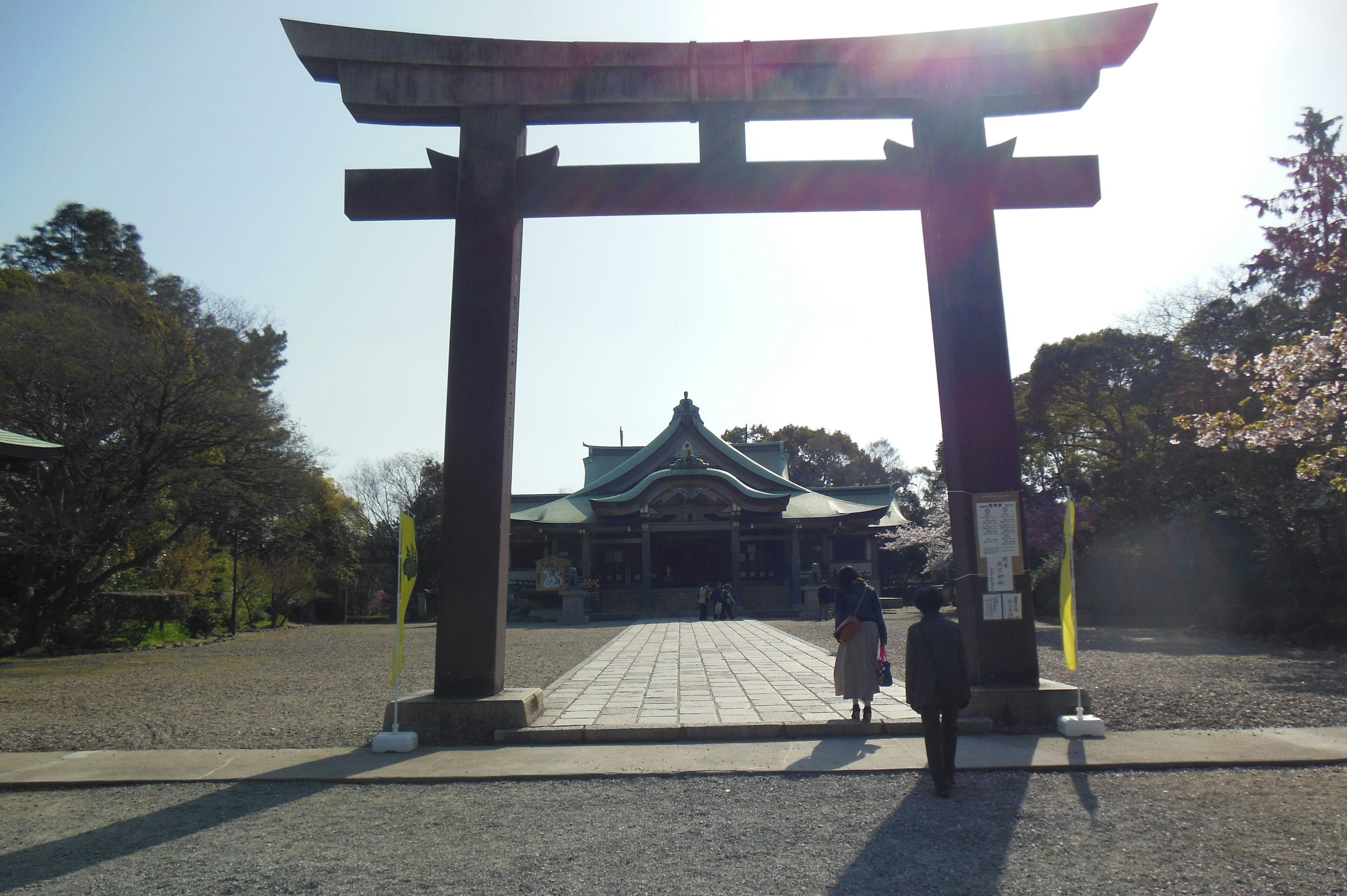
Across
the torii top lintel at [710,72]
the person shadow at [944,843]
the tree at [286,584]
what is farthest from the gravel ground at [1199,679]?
the tree at [286,584]

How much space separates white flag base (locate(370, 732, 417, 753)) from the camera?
243 inches

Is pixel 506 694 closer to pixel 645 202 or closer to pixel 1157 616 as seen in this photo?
pixel 645 202

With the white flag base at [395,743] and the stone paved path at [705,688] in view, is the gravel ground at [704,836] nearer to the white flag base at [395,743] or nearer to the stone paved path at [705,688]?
the white flag base at [395,743]

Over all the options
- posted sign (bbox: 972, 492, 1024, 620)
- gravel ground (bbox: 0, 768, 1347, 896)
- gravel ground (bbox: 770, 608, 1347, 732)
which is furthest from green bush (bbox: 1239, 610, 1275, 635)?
gravel ground (bbox: 0, 768, 1347, 896)

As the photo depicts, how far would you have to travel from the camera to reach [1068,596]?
6539 mm

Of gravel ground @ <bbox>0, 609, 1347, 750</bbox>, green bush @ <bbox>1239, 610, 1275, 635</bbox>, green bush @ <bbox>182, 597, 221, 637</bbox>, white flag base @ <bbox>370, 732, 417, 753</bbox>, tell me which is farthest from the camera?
green bush @ <bbox>182, 597, 221, 637</bbox>

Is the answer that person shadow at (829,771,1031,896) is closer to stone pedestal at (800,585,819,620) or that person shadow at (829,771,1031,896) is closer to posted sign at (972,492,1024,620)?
posted sign at (972,492,1024,620)

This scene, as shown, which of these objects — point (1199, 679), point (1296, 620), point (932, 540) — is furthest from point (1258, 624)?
point (932, 540)

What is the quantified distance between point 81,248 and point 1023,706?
1468 inches

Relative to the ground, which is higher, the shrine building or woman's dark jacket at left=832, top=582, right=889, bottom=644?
the shrine building

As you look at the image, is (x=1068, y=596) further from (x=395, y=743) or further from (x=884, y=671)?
(x=395, y=743)

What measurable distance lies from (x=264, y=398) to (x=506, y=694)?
55.7ft

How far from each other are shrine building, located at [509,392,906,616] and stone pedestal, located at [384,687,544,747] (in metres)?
20.3

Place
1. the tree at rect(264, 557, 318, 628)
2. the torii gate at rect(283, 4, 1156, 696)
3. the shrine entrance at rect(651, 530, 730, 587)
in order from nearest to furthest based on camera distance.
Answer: the torii gate at rect(283, 4, 1156, 696) < the tree at rect(264, 557, 318, 628) < the shrine entrance at rect(651, 530, 730, 587)
